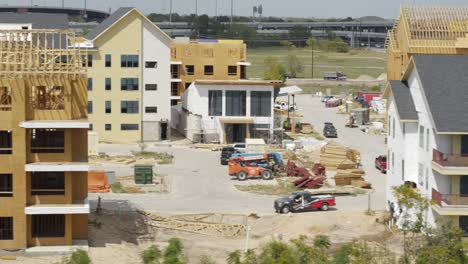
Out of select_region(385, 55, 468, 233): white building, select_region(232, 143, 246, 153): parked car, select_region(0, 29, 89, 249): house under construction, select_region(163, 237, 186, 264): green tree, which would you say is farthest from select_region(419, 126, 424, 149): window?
select_region(232, 143, 246, 153): parked car

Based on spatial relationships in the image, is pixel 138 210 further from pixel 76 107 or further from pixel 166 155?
pixel 166 155

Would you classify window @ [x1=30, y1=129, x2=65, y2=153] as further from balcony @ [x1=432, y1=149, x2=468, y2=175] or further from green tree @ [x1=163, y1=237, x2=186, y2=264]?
balcony @ [x1=432, y1=149, x2=468, y2=175]

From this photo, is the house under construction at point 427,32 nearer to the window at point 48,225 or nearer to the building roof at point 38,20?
the building roof at point 38,20

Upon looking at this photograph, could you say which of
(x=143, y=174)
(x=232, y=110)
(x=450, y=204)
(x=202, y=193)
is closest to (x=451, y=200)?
(x=450, y=204)

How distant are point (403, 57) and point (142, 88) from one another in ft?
68.2

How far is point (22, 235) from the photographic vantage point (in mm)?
37094

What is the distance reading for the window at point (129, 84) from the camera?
7219cm

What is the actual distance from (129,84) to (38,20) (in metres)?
7.49

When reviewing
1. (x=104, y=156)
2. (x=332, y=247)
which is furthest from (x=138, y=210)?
(x=104, y=156)

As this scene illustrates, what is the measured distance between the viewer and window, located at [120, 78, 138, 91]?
72.2 m

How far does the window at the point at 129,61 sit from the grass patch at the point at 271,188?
20.7 meters

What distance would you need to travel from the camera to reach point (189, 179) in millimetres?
56250

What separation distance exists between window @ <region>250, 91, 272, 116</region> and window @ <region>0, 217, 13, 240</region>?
35444mm

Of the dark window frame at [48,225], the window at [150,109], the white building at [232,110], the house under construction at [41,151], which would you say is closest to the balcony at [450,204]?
the house under construction at [41,151]
